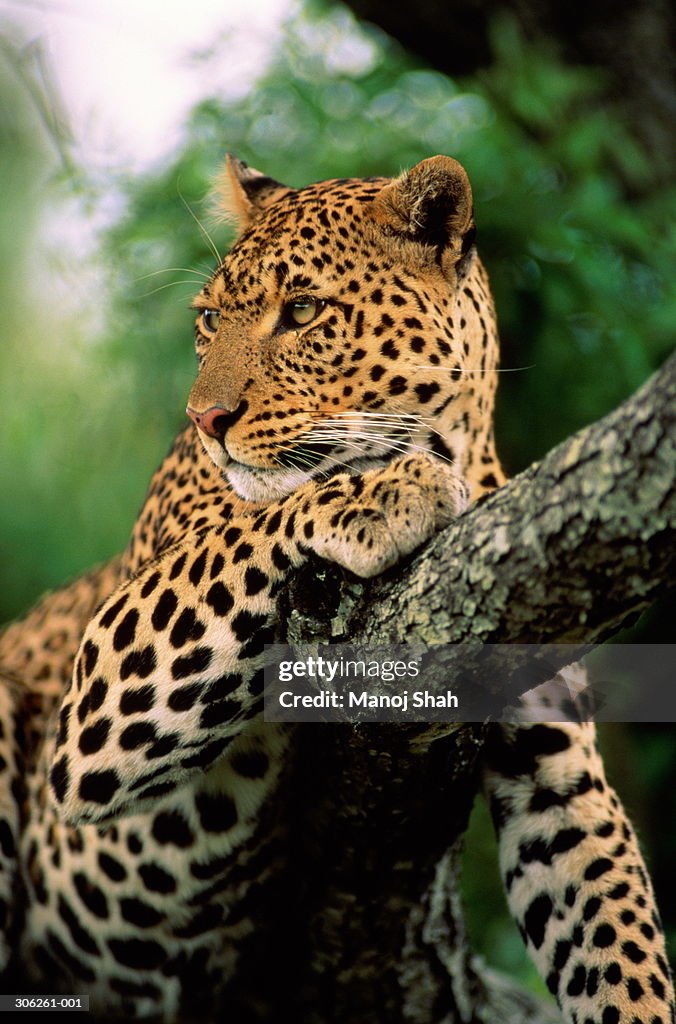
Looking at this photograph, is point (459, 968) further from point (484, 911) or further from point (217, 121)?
point (217, 121)

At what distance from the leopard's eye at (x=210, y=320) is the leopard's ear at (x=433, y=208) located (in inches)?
22.1

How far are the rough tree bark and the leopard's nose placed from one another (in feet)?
2.03

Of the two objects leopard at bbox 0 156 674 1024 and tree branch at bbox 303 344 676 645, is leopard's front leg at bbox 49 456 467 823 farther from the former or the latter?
tree branch at bbox 303 344 676 645

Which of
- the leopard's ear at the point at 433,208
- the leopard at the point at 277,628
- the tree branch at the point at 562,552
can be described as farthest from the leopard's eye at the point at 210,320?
the tree branch at the point at 562,552

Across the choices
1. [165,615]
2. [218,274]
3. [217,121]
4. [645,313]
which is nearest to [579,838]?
[165,615]

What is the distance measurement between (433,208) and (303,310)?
468 mm

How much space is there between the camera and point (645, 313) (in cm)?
510

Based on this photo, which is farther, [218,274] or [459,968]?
[459,968]

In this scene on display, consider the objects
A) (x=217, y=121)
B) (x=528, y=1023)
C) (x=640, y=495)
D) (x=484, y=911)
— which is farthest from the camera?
(x=484, y=911)

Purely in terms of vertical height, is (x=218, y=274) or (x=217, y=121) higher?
(x=217, y=121)

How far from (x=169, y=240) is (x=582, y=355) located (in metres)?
1.79

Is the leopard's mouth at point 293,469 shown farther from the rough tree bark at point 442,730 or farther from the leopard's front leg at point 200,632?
the rough tree bark at point 442,730

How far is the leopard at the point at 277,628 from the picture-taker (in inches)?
125

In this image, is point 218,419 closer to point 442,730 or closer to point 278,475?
point 278,475
